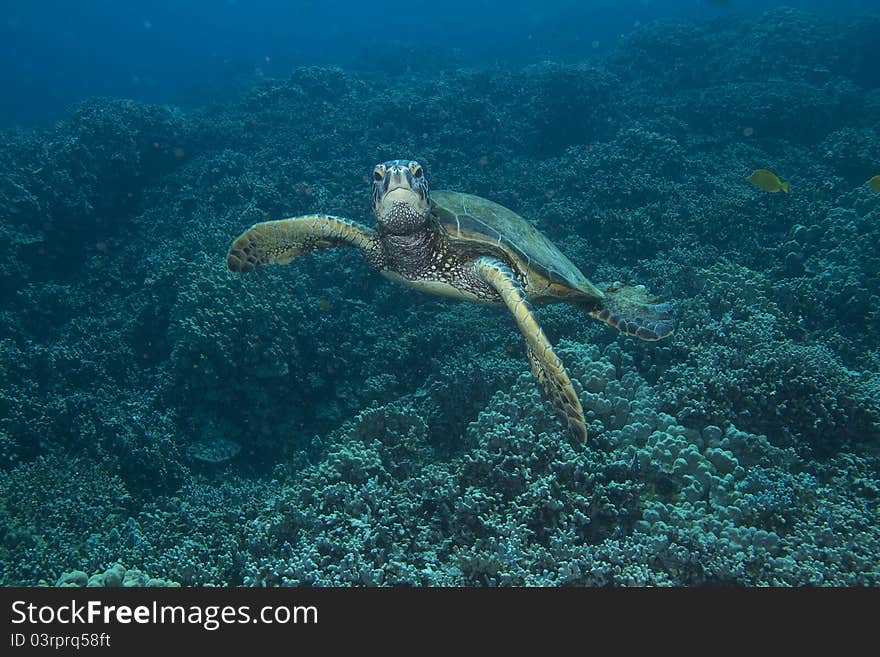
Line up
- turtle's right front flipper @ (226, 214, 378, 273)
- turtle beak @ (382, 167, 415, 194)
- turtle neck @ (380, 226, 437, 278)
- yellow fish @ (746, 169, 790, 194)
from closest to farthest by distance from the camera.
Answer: turtle beak @ (382, 167, 415, 194) < turtle neck @ (380, 226, 437, 278) < turtle's right front flipper @ (226, 214, 378, 273) < yellow fish @ (746, 169, 790, 194)

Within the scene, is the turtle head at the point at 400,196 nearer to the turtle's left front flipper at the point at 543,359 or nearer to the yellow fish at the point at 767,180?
the turtle's left front flipper at the point at 543,359

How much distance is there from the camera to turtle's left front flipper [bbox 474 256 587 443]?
303cm

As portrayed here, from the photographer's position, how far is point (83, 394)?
4.60 metres

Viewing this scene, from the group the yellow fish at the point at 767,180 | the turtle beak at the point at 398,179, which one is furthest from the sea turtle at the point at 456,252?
the yellow fish at the point at 767,180

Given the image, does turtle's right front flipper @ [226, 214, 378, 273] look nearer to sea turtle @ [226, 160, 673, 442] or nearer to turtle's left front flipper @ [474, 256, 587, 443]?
sea turtle @ [226, 160, 673, 442]

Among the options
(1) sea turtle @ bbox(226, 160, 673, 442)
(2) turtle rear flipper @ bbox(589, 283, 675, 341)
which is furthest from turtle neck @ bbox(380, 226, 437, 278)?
(2) turtle rear flipper @ bbox(589, 283, 675, 341)

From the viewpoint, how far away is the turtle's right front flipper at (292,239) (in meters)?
4.30

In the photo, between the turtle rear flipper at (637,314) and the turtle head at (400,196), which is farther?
the turtle rear flipper at (637,314)

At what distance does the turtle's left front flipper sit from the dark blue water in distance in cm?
3

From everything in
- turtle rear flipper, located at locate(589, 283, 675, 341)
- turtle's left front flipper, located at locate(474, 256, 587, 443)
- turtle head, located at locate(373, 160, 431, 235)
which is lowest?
turtle's left front flipper, located at locate(474, 256, 587, 443)

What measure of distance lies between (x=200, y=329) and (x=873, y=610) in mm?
5436

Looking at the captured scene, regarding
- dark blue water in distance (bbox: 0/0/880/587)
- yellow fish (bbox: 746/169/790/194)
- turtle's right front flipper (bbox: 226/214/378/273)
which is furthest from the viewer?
yellow fish (bbox: 746/169/790/194)

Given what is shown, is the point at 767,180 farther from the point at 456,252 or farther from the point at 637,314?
the point at 456,252

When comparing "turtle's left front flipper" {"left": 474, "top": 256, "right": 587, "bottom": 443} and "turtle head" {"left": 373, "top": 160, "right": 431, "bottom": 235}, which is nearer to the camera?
"turtle's left front flipper" {"left": 474, "top": 256, "right": 587, "bottom": 443}
